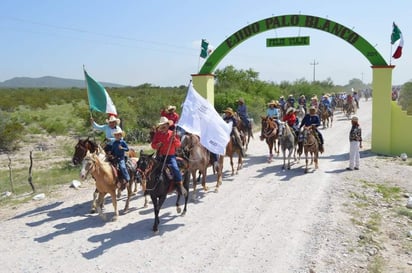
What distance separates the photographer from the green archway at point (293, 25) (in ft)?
53.8

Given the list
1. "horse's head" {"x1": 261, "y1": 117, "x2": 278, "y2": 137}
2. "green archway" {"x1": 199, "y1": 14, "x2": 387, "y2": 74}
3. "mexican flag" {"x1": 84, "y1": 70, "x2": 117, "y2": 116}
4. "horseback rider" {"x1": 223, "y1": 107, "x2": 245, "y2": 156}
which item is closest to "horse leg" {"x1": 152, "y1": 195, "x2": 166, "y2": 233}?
"mexican flag" {"x1": 84, "y1": 70, "x2": 117, "y2": 116}

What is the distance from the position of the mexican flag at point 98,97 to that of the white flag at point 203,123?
2.81 m

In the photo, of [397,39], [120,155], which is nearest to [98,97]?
[120,155]

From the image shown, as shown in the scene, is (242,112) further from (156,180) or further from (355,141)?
(156,180)

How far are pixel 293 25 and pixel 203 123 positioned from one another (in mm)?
9695

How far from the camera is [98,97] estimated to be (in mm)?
11297

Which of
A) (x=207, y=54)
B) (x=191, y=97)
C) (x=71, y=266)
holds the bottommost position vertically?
(x=71, y=266)

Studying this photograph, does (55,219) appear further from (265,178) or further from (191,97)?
(265,178)

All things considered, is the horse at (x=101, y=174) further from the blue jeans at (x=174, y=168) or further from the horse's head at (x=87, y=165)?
the blue jeans at (x=174, y=168)

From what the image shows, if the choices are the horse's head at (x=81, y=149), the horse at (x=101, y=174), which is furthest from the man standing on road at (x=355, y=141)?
the horse's head at (x=81, y=149)

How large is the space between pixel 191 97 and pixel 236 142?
4221 mm

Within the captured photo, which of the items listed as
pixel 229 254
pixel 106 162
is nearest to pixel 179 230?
pixel 229 254

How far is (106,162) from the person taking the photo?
9250 mm

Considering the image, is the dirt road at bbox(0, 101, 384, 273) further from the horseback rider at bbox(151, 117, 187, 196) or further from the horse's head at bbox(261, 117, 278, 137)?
the horse's head at bbox(261, 117, 278, 137)
